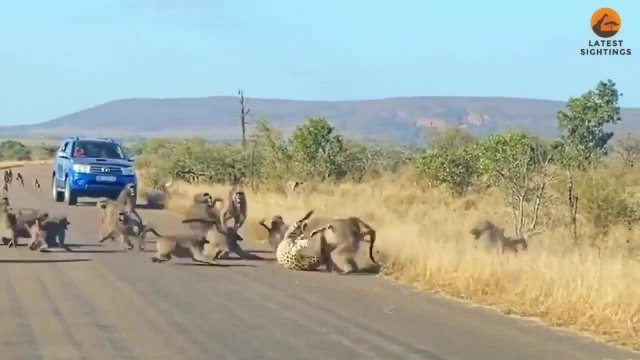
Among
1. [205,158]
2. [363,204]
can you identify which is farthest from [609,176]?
[205,158]

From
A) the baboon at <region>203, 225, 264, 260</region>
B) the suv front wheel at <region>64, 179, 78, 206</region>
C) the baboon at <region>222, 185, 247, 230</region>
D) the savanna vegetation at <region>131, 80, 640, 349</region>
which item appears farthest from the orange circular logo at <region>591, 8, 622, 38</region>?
the suv front wheel at <region>64, 179, 78, 206</region>

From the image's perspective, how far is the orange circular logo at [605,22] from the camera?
2578 cm

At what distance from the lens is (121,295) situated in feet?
42.0

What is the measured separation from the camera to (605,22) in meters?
26.3

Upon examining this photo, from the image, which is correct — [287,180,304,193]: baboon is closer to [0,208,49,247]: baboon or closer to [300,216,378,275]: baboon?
[0,208,49,247]: baboon

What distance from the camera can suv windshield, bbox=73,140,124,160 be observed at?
3118 centimetres

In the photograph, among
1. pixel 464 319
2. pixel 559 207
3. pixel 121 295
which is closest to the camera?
pixel 464 319

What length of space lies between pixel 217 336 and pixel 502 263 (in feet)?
17.6

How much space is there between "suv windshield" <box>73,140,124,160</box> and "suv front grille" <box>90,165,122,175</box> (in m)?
0.81

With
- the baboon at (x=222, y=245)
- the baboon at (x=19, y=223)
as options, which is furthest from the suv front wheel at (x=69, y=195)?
the baboon at (x=222, y=245)

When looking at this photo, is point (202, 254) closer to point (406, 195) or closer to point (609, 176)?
point (609, 176)

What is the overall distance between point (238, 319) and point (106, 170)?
19.8 metres

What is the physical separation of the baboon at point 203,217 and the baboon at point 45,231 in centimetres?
211

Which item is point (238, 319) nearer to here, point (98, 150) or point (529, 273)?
point (529, 273)
